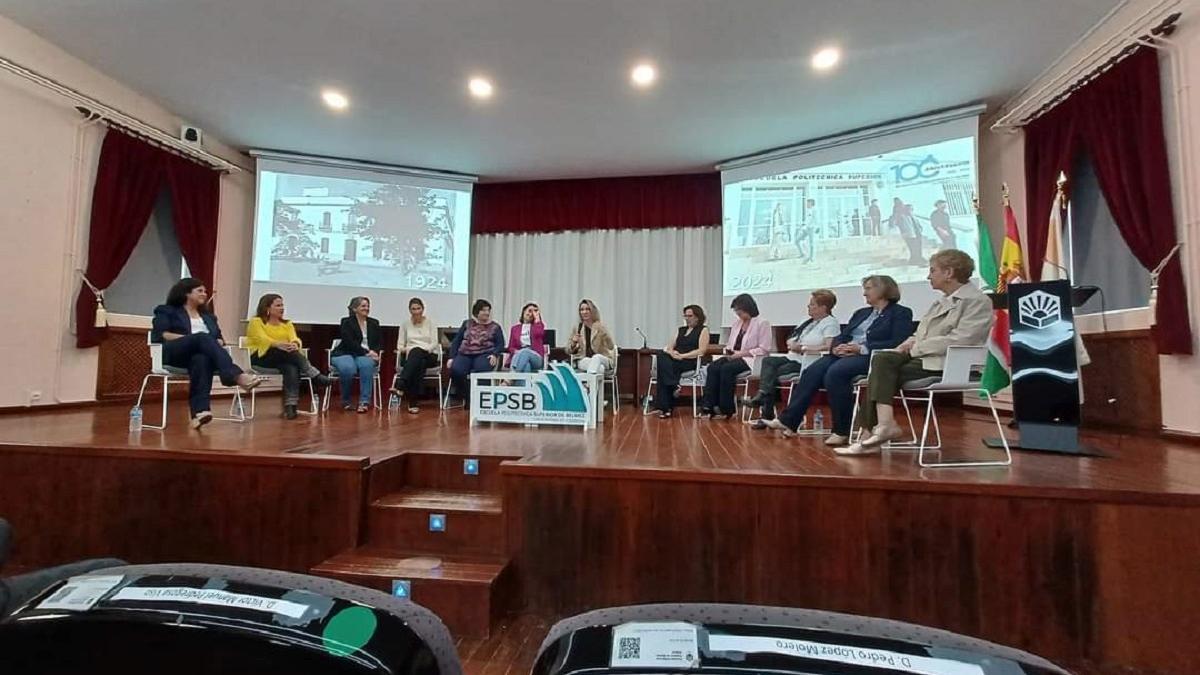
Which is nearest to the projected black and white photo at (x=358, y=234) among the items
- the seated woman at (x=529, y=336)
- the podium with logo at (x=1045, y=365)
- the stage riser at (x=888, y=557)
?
the seated woman at (x=529, y=336)

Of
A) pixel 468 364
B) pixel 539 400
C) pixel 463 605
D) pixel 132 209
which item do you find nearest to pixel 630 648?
pixel 463 605

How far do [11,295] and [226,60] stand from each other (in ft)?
7.26

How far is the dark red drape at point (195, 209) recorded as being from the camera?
17.0ft

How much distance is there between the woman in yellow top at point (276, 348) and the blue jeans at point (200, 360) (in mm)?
636

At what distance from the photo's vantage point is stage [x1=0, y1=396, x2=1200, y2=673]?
1.72 m

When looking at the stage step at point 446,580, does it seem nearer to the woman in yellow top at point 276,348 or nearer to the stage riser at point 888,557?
the stage riser at point 888,557

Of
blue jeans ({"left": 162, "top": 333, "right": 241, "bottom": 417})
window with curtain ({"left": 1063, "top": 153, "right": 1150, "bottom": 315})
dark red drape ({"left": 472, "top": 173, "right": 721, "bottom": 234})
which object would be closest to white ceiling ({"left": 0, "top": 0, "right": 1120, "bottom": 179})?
dark red drape ({"left": 472, "top": 173, "right": 721, "bottom": 234})

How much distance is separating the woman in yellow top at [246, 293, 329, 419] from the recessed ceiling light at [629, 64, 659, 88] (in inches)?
123

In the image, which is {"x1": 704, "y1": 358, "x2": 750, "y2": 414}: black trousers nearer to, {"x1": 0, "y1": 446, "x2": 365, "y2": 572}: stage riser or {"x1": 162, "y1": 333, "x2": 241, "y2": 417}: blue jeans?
{"x1": 0, "y1": 446, "x2": 365, "y2": 572}: stage riser

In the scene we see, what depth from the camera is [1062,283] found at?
8.44 ft

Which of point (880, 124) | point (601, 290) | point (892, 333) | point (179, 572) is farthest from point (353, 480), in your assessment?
point (880, 124)

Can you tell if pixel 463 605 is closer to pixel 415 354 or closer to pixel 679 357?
pixel 679 357

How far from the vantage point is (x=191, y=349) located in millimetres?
3342

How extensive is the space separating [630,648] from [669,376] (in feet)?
14.7
